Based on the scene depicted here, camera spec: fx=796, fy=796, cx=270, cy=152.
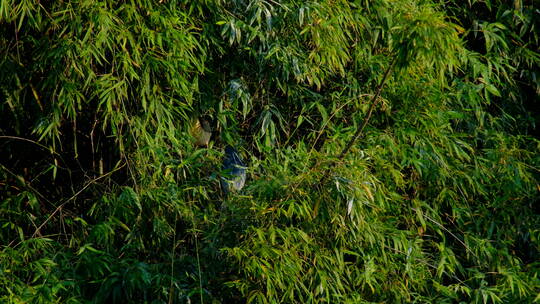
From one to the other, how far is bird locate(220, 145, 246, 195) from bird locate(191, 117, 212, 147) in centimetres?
10

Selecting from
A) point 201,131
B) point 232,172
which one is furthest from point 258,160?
point 201,131

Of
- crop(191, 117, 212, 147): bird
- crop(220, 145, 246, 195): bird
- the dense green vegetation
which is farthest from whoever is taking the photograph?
crop(191, 117, 212, 147): bird

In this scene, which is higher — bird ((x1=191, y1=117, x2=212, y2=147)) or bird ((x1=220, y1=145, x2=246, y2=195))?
bird ((x1=191, y1=117, x2=212, y2=147))

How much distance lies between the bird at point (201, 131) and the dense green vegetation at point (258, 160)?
5cm

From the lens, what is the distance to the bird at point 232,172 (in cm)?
320

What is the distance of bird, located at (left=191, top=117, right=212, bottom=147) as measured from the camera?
3.38 m

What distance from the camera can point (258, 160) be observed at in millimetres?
3262

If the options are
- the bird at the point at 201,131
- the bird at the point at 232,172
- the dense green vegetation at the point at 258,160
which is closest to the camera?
the dense green vegetation at the point at 258,160

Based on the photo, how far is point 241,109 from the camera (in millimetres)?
3525

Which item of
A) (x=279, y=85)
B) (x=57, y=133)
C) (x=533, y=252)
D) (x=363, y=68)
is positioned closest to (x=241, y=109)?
(x=279, y=85)

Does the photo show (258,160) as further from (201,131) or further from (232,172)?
(201,131)

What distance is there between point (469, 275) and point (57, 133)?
186 cm

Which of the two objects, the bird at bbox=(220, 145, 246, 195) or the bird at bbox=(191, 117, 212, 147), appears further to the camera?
the bird at bbox=(191, 117, 212, 147)

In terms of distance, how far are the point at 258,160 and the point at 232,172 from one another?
0.14 meters
